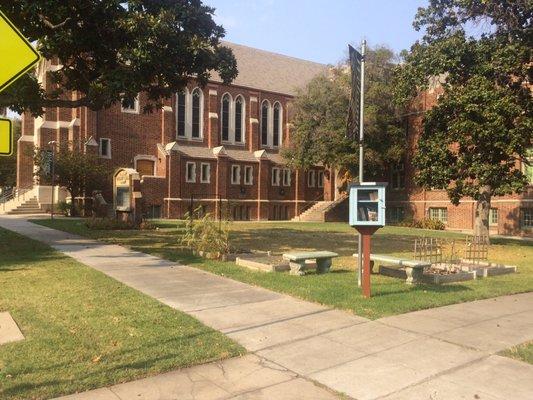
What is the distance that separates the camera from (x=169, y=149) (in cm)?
3853

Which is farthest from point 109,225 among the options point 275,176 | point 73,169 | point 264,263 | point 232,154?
point 275,176

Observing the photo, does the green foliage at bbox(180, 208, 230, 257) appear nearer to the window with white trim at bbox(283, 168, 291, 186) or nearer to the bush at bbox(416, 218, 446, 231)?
the bush at bbox(416, 218, 446, 231)

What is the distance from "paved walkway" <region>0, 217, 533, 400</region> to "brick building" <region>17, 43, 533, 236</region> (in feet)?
79.3

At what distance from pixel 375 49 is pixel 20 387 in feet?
117

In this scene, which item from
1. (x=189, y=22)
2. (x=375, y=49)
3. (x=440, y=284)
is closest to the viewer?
(x=440, y=284)

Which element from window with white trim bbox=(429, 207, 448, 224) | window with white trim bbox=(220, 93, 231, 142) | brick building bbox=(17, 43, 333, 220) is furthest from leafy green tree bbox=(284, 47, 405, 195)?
window with white trim bbox=(220, 93, 231, 142)

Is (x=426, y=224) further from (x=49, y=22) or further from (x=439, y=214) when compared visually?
(x=49, y=22)

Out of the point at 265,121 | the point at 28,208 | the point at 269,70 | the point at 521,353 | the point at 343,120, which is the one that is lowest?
the point at 521,353

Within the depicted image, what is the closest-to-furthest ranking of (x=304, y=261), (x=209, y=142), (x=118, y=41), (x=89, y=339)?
1. (x=89, y=339)
2. (x=304, y=261)
3. (x=118, y=41)
4. (x=209, y=142)

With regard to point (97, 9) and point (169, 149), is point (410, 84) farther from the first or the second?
point (169, 149)

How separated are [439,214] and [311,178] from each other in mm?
13289

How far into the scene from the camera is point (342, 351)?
5855 mm

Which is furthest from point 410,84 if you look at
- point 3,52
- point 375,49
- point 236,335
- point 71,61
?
point 3,52

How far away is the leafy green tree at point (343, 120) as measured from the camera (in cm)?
3638
